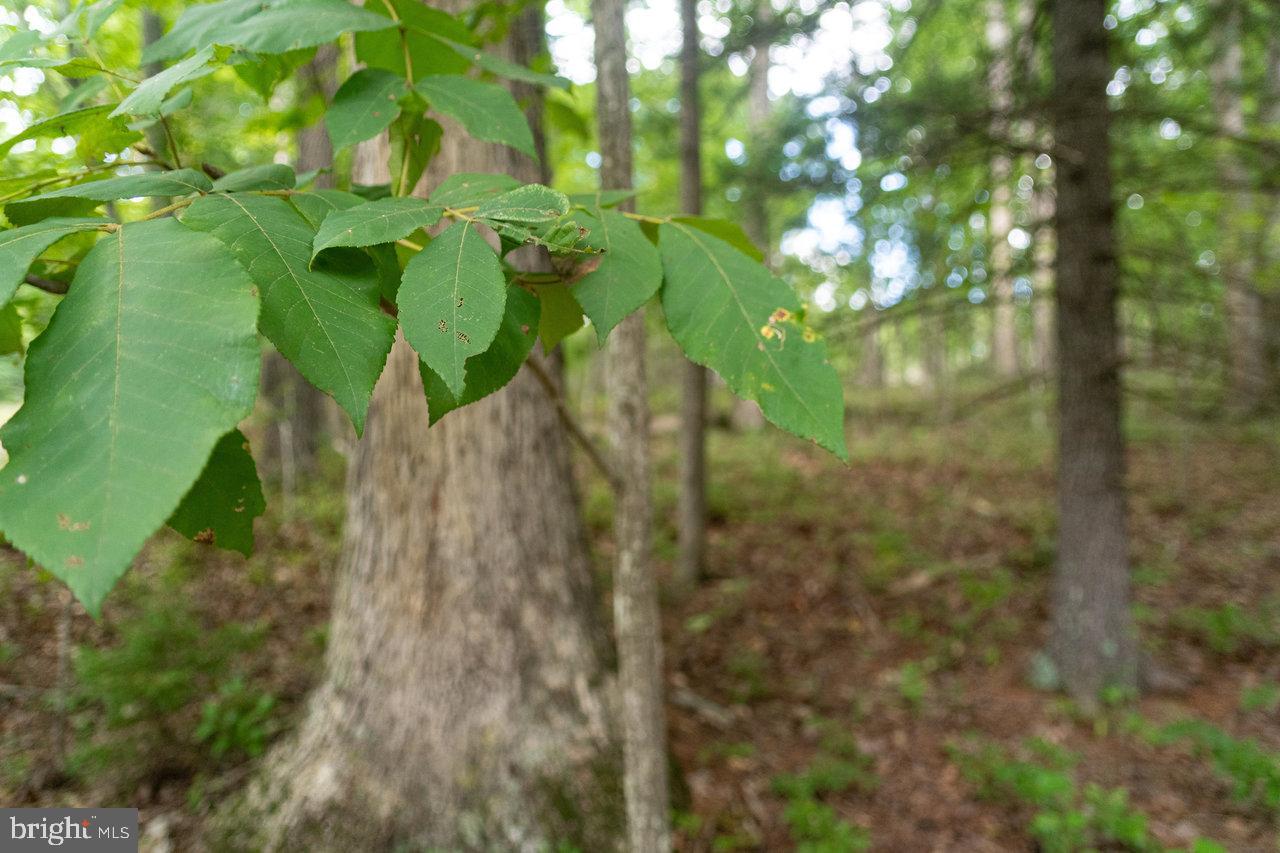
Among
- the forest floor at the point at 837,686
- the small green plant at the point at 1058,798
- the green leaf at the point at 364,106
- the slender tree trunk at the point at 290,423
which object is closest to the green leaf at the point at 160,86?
the green leaf at the point at 364,106

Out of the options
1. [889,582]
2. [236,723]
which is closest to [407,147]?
[236,723]

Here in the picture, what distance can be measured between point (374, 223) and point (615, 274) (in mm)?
247

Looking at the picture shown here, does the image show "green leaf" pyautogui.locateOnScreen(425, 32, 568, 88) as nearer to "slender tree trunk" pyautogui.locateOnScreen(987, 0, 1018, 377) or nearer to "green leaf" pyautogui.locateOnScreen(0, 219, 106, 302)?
"green leaf" pyautogui.locateOnScreen(0, 219, 106, 302)

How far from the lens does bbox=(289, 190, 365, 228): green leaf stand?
75 centimetres

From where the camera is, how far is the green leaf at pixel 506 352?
752 millimetres

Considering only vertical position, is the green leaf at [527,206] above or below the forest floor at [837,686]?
above

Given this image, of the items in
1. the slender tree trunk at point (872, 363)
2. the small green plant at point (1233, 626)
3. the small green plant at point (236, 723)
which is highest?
the slender tree trunk at point (872, 363)

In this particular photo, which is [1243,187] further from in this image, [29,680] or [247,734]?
[29,680]

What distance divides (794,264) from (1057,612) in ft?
10.6

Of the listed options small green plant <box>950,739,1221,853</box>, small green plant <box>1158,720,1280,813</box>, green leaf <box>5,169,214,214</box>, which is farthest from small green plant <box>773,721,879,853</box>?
green leaf <box>5,169,214,214</box>

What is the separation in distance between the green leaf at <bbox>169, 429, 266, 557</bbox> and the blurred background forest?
1.21ft

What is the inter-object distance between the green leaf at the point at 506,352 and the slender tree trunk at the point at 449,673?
2040 mm

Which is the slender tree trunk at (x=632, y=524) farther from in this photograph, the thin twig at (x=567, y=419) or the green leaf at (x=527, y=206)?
the green leaf at (x=527, y=206)

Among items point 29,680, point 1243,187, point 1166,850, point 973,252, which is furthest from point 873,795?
point 29,680
